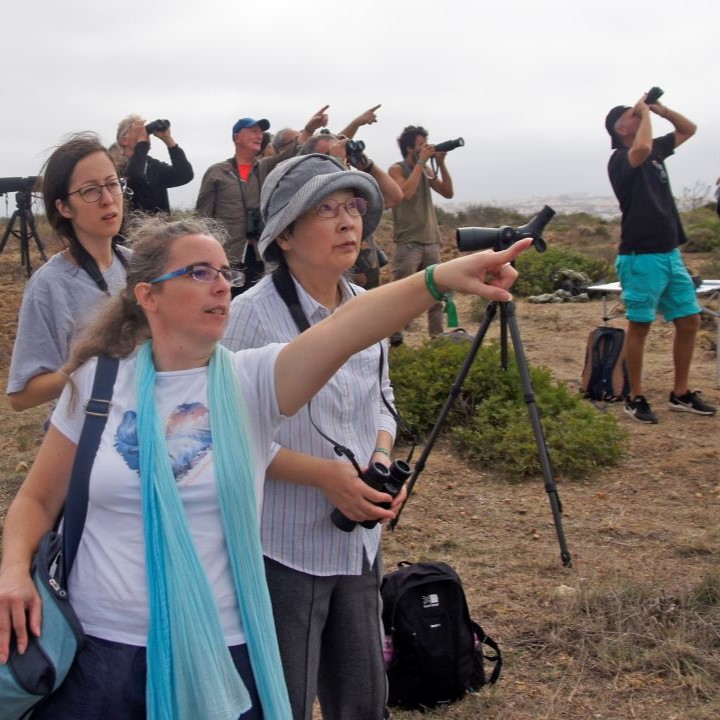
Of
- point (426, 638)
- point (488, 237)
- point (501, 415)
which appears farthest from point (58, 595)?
point (501, 415)

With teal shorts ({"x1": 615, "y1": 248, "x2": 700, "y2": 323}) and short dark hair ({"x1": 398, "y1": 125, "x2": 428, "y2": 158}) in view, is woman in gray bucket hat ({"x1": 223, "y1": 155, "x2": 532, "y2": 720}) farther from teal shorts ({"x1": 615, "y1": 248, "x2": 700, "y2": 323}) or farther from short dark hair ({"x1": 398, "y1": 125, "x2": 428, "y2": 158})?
short dark hair ({"x1": 398, "y1": 125, "x2": 428, "y2": 158})

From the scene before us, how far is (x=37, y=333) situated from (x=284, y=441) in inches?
34.6

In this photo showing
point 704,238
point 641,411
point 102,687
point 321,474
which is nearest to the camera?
point 102,687

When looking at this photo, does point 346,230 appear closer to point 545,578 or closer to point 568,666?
point 568,666

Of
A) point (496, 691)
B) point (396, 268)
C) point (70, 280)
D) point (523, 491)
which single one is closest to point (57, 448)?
point (70, 280)

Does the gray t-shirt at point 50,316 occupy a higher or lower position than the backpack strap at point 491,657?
higher

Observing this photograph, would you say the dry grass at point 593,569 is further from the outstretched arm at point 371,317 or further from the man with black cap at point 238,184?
the man with black cap at point 238,184

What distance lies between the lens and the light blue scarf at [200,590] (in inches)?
64.2

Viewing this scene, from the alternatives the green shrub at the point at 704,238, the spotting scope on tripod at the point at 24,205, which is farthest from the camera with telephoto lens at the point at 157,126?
the green shrub at the point at 704,238

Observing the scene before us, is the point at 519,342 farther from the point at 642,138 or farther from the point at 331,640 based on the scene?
the point at 642,138

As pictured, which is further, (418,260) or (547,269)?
(547,269)

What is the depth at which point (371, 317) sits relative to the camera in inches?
70.0

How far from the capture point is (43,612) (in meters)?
1.67

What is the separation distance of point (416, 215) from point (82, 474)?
687 cm
